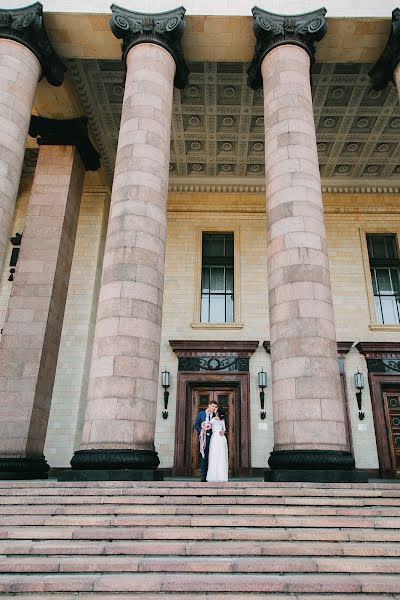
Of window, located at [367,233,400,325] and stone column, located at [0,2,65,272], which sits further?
window, located at [367,233,400,325]

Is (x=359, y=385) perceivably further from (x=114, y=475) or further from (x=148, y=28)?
(x=148, y=28)

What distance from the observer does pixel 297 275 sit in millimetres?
9156

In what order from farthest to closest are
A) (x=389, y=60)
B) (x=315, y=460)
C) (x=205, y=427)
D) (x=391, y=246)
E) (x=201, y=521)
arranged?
1. (x=391, y=246)
2. (x=389, y=60)
3. (x=205, y=427)
4. (x=315, y=460)
5. (x=201, y=521)

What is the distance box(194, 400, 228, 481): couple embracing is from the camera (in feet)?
30.8

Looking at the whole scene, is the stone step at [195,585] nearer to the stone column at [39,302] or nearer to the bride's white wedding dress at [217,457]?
the bride's white wedding dress at [217,457]

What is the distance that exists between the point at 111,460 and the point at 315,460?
136 inches

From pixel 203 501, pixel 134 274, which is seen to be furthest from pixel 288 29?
pixel 203 501

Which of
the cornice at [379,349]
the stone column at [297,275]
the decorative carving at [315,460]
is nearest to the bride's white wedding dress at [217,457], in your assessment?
the stone column at [297,275]

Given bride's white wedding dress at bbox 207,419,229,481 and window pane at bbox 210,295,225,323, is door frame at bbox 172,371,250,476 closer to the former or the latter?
window pane at bbox 210,295,225,323

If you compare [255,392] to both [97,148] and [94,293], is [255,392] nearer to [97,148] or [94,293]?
[94,293]

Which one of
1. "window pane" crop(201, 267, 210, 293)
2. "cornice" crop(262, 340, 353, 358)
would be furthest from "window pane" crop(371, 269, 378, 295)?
"window pane" crop(201, 267, 210, 293)

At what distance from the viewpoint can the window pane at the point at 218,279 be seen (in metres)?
17.2

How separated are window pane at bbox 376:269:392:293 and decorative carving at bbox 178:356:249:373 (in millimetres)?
6091

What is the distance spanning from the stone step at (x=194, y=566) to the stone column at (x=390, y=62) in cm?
1131
